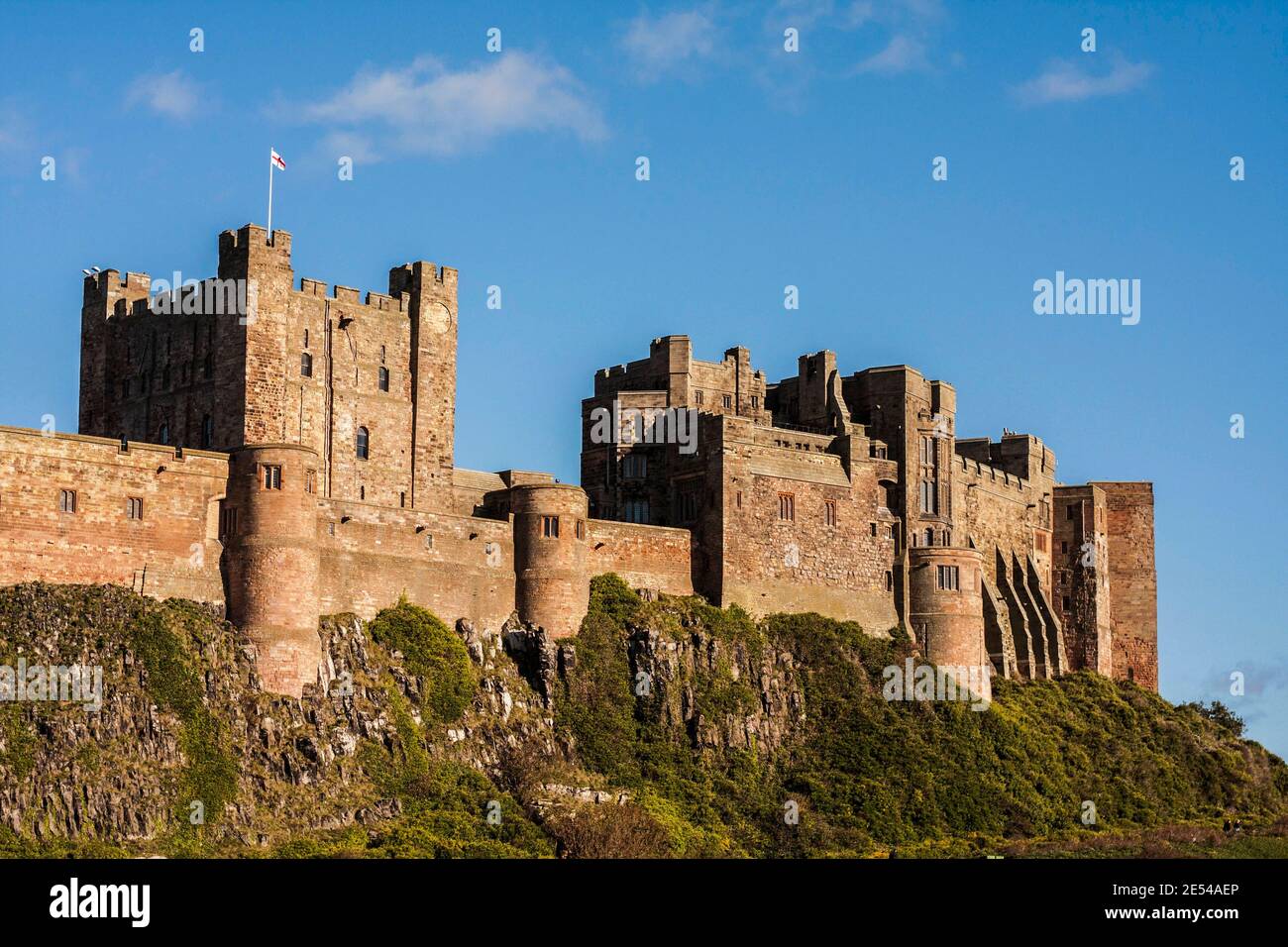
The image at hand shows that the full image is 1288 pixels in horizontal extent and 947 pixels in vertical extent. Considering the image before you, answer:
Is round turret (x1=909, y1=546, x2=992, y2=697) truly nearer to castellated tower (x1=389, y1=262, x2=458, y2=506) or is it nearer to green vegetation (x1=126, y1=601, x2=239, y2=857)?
castellated tower (x1=389, y1=262, x2=458, y2=506)

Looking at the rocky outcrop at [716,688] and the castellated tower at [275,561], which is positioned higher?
the castellated tower at [275,561]

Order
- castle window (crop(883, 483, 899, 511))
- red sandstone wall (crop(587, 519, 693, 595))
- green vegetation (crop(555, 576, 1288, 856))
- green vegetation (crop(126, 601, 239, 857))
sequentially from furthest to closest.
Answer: castle window (crop(883, 483, 899, 511)), red sandstone wall (crop(587, 519, 693, 595)), green vegetation (crop(555, 576, 1288, 856)), green vegetation (crop(126, 601, 239, 857))

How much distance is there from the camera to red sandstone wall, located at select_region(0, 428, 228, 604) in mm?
70812

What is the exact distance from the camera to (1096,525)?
→ 116 metres

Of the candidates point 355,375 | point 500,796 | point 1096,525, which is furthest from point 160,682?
point 1096,525

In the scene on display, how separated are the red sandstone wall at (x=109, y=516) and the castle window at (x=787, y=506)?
28.1 metres

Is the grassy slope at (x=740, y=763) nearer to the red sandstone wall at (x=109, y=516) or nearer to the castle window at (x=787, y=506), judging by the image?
the red sandstone wall at (x=109, y=516)

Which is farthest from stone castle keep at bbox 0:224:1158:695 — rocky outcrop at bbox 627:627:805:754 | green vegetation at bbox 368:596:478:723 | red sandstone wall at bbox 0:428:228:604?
rocky outcrop at bbox 627:627:805:754

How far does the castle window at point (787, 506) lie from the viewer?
94.4 meters

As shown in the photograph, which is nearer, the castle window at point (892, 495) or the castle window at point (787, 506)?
the castle window at point (787, 506)

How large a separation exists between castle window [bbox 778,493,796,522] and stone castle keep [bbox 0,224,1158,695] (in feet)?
0.29

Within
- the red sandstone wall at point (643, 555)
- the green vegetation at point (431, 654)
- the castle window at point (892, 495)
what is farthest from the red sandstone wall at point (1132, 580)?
the green vegetation at point (431, 654)

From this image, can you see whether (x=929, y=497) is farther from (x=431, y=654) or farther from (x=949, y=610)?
(x=431, y=654)

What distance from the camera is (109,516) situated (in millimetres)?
72875
